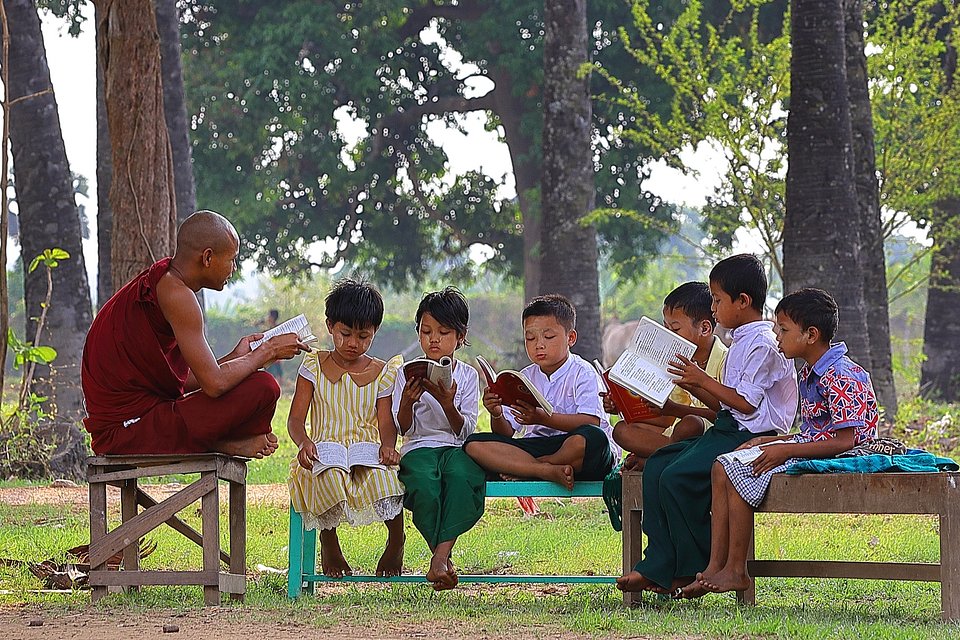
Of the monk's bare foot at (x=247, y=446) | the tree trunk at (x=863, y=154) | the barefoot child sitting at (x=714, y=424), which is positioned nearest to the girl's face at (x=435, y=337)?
the monk's bare foot at (x=247, y=446)

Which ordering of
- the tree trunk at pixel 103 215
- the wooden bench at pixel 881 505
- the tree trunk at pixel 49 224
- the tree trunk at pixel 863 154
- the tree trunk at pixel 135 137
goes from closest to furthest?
the wooden bench at pixel 881 505 → the tree trunk at pixel 135 137 → the tree trunk at pixel 49 224 → the tree trunk at pixel 863 154 → the tree trunk at pixel 103 215

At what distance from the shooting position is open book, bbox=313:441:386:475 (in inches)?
235

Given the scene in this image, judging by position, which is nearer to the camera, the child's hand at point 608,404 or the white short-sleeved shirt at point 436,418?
the child's hand at point 608,404

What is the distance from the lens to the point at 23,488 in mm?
10289

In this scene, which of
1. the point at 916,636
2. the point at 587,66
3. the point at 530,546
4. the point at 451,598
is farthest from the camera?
the point at 587,66

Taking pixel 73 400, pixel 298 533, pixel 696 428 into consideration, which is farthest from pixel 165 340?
pixel 73 400

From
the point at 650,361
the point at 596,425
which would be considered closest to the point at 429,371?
the point at 596,425

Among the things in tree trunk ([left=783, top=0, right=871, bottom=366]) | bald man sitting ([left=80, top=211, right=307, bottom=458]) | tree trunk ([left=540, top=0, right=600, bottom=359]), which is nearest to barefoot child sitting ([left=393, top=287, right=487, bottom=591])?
bald man sitting ([left=80, top=211, right=307, bottom=458])

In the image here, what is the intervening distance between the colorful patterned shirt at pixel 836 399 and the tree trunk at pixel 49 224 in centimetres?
763

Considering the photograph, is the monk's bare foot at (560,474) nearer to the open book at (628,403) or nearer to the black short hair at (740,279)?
the open book at (628,403)

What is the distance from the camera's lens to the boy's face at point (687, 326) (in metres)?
6.00

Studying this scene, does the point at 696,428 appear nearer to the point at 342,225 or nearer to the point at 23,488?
the point at 23,488

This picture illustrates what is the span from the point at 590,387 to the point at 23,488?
5979 millimetres

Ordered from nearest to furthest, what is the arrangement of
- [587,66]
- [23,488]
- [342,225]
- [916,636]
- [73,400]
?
[916,636]
[23,488]
[73,400]
[587,66]
[342,225]
